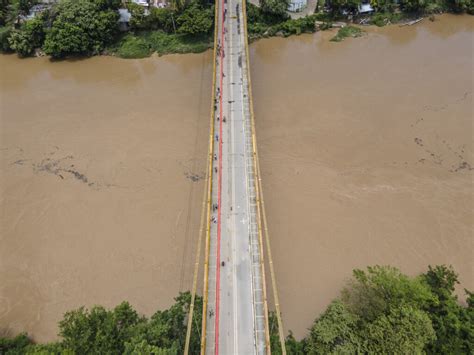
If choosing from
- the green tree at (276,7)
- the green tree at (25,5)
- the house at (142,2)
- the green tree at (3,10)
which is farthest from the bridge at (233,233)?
the green tree at (3,10)

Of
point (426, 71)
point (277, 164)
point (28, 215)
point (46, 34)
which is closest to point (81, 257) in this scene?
point (28, 215)

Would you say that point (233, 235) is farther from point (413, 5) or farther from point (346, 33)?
point (413, 5)

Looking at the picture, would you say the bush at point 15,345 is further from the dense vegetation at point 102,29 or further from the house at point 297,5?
the house at point 297,5

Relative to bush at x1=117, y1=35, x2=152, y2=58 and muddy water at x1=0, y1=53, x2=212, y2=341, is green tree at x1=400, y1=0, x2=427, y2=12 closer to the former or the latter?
muddy water at x1=0, y1=53, x2=212, y2=341

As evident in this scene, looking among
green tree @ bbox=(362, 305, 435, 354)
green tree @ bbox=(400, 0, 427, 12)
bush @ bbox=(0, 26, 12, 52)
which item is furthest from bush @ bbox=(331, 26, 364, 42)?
bush @ bbox=(0, 26, 12, 52)

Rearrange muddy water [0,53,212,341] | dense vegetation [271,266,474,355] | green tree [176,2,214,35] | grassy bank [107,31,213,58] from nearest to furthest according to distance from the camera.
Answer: dense vegetation [271,266,474,355]
muddy water [0,53,212,341]
green tree [176,2,214,35]
grassy bank [107,31,213,58]

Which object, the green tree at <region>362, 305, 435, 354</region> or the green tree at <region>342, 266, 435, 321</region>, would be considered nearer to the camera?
the green tree at <region>362, 305, 435, 354</region>

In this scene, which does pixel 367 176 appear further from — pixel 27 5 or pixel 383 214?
pixel 27 5
